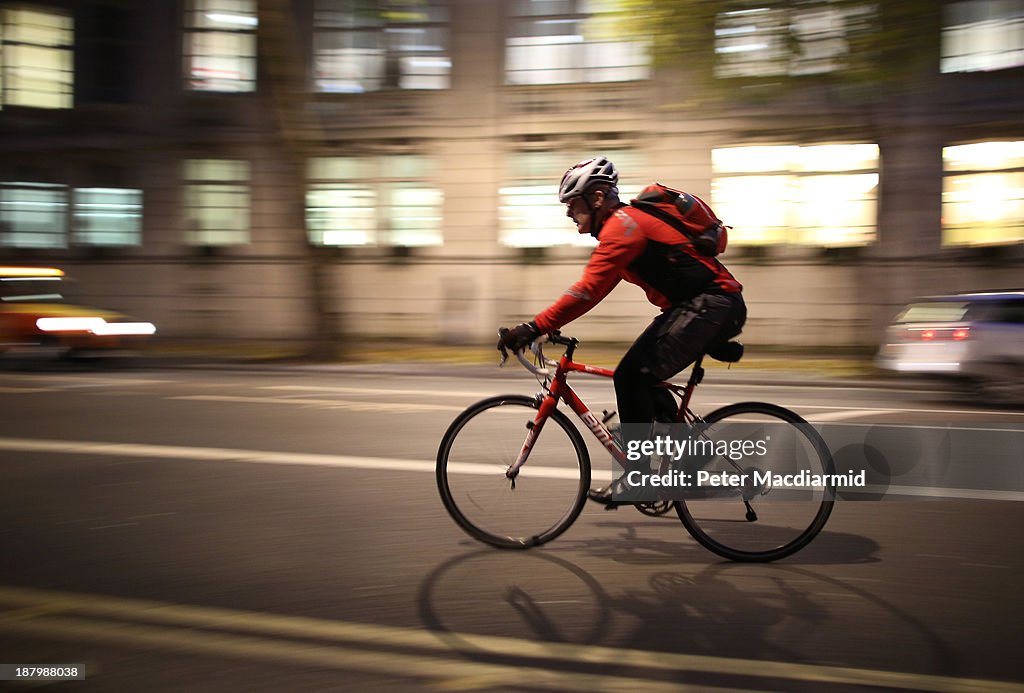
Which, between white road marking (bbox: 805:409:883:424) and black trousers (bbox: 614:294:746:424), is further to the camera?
white road marking (bbox: 805:409:883:424)

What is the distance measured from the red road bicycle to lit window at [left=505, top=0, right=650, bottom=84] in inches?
675

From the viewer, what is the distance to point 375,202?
22578mm

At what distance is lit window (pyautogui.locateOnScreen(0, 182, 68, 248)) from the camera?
24469 mm

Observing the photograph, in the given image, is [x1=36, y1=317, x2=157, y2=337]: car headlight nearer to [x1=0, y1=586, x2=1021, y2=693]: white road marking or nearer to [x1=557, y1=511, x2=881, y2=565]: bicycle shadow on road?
[x1=0, y1=586, x2=1021, y2=693]: white road marking

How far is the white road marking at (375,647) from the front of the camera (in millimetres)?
3396

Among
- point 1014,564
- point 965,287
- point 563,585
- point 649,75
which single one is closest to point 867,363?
point 965,287

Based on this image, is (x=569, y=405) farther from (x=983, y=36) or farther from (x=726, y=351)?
(x=983, y=36)

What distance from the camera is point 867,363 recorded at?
1733 centimetres

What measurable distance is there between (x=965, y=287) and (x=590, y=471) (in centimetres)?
1702

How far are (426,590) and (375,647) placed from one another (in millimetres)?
676

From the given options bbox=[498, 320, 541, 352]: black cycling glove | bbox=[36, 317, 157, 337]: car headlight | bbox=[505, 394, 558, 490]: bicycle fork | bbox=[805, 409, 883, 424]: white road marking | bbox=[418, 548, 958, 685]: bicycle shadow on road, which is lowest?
bbox=[418, 548, 958, 685]: bicycle shadow on road

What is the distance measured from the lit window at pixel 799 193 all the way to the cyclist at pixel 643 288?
16037 mm

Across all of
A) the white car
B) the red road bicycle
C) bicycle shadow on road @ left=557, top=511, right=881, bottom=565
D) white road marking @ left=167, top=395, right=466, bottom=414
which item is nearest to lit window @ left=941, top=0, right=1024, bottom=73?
the white car

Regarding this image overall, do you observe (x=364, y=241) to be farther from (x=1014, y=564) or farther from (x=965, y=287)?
(x=1014, y=564)
